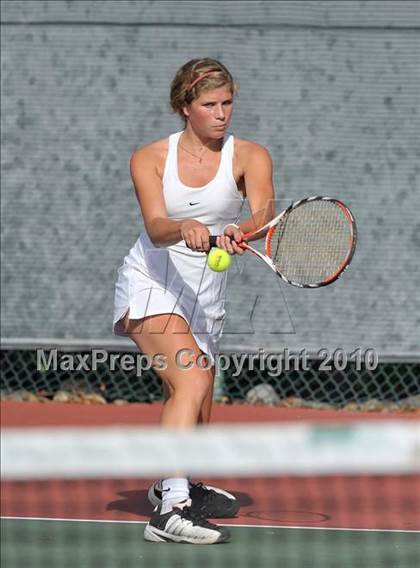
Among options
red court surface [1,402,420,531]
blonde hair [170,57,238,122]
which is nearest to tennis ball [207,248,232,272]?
blonde hair [170,57,238,122]

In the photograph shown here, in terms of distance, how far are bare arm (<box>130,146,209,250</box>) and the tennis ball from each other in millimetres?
79

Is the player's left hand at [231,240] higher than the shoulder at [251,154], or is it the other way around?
the shoulder at [251,154]

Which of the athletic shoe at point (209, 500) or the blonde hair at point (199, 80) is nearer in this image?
the blonde hair at point (199, 80)

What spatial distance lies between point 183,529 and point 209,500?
1.41ft

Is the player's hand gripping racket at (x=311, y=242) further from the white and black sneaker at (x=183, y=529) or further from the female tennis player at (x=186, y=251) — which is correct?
the white and black sneaker at (x=183, y=529)

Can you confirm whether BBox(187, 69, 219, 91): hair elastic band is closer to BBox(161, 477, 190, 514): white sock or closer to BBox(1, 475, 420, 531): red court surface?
BBox(161, 477, 190, 514): white sock

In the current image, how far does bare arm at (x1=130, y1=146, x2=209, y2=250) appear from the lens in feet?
14.1

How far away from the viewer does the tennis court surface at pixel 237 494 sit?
2.80 m

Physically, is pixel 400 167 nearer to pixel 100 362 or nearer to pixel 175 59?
pixel 175 59

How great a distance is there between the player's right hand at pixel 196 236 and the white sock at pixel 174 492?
823 millimetres

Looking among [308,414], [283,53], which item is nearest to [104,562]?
[308,414]

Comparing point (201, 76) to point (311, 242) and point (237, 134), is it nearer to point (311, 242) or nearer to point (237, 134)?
point (311, 242)

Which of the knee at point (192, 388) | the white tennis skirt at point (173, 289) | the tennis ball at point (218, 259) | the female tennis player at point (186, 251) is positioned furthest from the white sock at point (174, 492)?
the tennis ball at point (218, 259)

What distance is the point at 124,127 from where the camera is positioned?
7848mm
